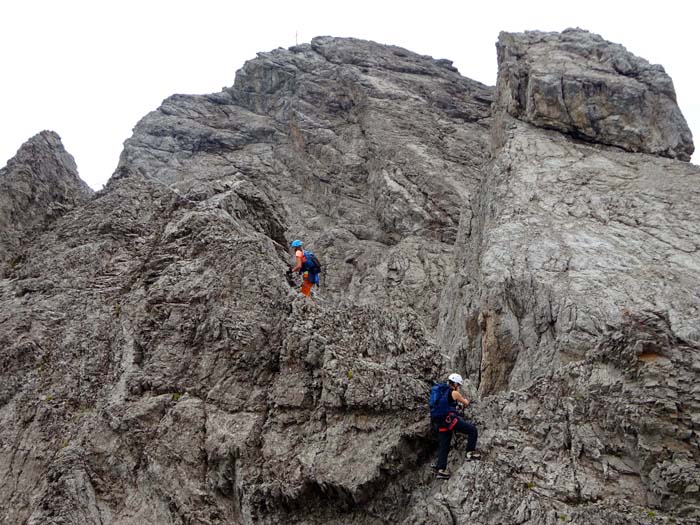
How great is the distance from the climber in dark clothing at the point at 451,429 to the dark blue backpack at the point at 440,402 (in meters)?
0.02

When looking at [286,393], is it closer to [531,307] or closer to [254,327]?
[254,327]

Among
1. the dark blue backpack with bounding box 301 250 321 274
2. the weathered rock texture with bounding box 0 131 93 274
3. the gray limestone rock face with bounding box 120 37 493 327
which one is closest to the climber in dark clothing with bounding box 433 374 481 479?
the dark blue backpack with bounding box 301 250 321 274

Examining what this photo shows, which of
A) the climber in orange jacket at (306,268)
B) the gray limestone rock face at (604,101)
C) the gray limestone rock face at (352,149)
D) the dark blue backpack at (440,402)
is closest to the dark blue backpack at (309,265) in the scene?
the climber in orange jacket at (306,268)

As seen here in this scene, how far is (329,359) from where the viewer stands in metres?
15.4

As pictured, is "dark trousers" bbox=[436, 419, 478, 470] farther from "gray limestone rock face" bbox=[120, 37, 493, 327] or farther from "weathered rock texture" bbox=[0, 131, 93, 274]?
"gray limestone rock face" bbox=[120, 37, 493, 327]

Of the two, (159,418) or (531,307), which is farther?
(531,307)

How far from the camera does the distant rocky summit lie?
12.9m

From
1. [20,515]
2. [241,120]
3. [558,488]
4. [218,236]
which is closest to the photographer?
[558,488]

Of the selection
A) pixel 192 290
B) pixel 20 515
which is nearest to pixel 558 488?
pixel 192 290

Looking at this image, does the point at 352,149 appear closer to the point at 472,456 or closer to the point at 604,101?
the point at 604,101

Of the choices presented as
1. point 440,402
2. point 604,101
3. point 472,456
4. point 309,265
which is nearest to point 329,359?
point 440,402

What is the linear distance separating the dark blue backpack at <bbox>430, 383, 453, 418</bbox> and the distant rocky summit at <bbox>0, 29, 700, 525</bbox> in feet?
3.76

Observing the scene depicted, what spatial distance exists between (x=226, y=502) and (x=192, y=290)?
6101 mm

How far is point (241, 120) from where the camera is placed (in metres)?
64.6
